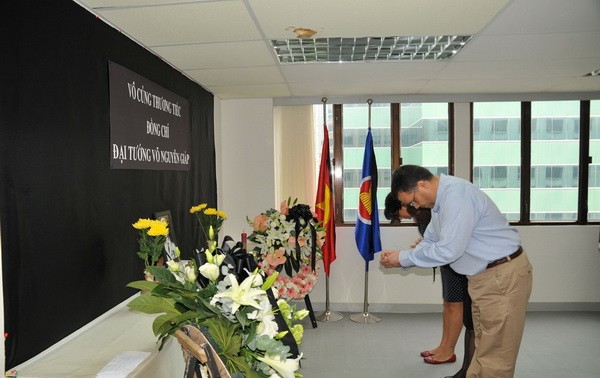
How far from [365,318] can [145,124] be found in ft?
9.89

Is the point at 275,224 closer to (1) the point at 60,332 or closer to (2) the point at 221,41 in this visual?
(2) the point at 221,41

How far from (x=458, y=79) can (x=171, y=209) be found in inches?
109

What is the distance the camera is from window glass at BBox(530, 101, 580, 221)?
494 centimetres

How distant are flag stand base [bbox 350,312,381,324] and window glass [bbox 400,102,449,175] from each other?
5.69 feet

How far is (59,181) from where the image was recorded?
1.87m

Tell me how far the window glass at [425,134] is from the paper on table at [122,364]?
3876mm

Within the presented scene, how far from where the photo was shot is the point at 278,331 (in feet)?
3.67

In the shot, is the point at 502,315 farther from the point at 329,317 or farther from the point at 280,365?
the point at 329,317

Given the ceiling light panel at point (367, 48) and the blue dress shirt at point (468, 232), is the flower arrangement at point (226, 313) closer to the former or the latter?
the blue dress shirt at point (468, 232)

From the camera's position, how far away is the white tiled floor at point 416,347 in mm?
3330

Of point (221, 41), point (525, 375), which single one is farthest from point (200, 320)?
point (525, 375)

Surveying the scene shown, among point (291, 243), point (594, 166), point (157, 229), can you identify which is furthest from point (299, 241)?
point (594, 166)

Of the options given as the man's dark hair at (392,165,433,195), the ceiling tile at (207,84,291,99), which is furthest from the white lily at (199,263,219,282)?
the ceiling tile at (207,84,291,99)

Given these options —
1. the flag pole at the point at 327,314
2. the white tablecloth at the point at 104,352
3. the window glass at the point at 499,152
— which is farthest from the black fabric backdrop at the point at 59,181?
the window glass at the point at 499,152
